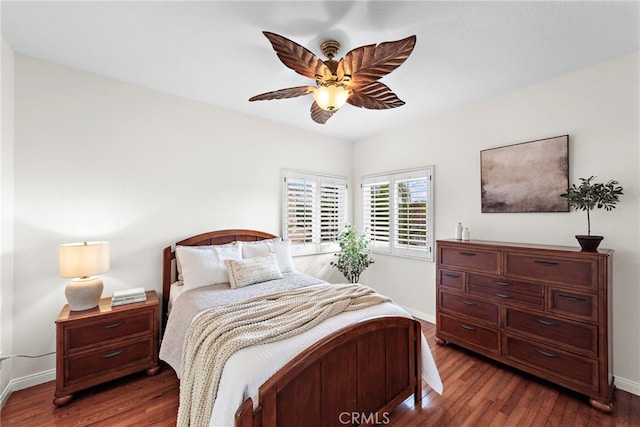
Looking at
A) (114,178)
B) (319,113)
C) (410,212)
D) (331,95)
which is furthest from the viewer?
(410,212)

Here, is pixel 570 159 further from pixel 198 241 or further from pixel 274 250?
pixel 198 241

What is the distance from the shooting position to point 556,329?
2174mm

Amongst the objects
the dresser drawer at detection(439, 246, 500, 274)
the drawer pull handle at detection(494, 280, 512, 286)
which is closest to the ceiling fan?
the dresser drawer at detection(439, 246, 500, 274)

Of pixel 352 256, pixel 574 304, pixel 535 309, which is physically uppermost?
pixel 352 256

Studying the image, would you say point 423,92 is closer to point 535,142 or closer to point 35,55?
point 535,142

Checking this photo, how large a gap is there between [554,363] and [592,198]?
139 cm

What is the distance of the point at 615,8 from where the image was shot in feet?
5.48

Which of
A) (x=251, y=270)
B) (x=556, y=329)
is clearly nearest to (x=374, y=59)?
(x=251, y=270)

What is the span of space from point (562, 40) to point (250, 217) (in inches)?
134

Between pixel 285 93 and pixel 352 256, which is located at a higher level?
pixel 285 93

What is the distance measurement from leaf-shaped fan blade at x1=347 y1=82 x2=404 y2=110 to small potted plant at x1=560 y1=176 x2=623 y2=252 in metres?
1.66

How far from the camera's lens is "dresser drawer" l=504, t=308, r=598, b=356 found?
6.64 ft

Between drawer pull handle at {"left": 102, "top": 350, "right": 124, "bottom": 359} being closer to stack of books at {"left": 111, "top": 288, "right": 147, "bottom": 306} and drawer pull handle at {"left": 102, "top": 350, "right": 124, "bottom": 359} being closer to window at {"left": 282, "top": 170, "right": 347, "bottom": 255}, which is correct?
stack of books at {"left": 111, "top": 288, "right": 147, "bottom": 306}

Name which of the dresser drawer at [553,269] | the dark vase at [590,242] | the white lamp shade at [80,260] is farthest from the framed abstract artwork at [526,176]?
the white lamp shade at [80,260]
